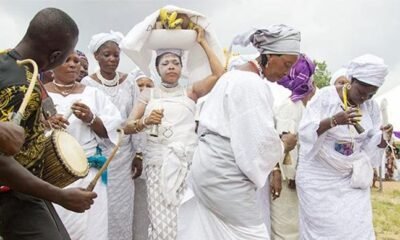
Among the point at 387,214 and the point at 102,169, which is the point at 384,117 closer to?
the point at 102,169

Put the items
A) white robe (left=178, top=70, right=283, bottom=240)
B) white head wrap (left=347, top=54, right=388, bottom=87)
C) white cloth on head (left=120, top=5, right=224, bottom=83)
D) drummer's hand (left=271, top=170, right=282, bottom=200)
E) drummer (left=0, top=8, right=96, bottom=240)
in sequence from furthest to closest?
drummer's hand (left=271, top=170, right=282, bottom=200)
white head wrap (left=347, top=54, right=388, bottom=87)
white cloth on head (left=120, top=5, right=224, bottom=83)
white robe (left=178, top=70, right=283, bottom=240)
drummer (left=0, top=8, right=96, bottom=240)

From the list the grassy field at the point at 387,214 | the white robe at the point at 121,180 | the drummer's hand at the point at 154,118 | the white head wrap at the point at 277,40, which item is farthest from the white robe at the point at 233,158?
the grassy field at the point at 387,214

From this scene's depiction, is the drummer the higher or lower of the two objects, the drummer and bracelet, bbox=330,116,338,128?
the higher

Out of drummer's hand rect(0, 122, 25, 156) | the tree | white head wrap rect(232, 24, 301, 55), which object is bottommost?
the tree

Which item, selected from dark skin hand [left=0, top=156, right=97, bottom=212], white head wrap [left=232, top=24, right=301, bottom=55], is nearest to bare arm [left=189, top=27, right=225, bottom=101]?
white head wrap [left=232, top=24, right=301, bottom=55]

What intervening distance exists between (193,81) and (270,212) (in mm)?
1512

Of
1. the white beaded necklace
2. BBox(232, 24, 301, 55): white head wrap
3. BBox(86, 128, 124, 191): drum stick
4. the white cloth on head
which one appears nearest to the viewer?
BBox(86, 128, 124, 191): drum stick

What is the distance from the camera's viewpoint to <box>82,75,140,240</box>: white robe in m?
6.20

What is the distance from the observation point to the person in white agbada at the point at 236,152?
3.95m

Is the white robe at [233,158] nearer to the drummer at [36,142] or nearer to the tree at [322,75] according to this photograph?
the drummer at [36,142]

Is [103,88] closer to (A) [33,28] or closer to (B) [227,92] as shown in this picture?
(B) [227,92]

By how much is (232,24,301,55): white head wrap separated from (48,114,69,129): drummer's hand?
1562mm

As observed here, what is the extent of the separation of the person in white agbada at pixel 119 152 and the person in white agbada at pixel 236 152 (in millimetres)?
1984

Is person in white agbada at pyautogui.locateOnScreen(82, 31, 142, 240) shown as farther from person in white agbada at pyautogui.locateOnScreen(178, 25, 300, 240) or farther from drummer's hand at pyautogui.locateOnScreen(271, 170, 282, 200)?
person in white agbada at pyautogui.locateOnScreen(178, 25, 300, 240)
